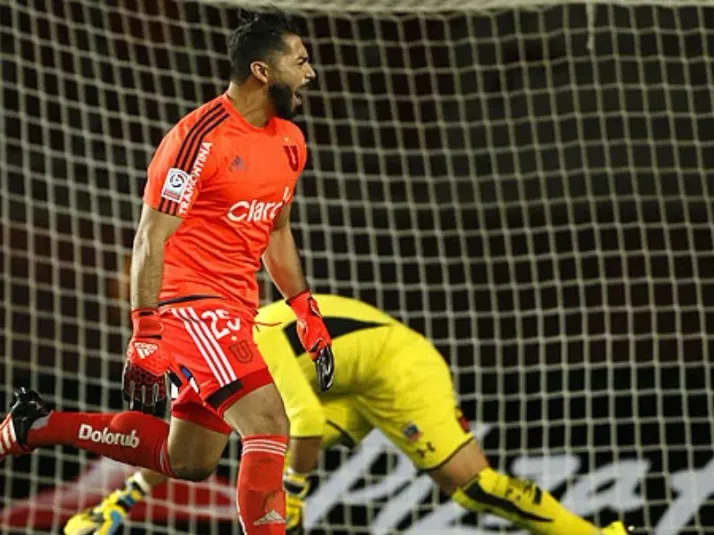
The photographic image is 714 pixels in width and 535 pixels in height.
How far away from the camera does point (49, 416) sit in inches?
151

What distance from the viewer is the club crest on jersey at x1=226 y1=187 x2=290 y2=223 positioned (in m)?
3.65

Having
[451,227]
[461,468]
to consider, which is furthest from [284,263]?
[451,227]

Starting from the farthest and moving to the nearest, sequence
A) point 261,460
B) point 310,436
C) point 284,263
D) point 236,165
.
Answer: point 310,436 < point 284,263 < point 236,165 < point 261,460

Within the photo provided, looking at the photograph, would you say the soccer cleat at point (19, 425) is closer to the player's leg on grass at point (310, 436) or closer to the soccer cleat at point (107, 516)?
the soccer cleat at point (107, 516)

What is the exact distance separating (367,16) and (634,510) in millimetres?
2824

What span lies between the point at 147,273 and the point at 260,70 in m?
0.63

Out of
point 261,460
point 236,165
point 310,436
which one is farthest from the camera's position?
point 310,436

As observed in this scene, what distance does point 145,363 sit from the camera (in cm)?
334

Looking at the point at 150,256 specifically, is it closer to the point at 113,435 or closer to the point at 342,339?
the point at 113,435

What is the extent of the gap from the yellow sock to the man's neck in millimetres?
1643

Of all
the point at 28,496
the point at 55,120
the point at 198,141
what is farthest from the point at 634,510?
the point at 55,120

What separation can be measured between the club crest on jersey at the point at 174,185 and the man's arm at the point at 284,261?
19.6 inches

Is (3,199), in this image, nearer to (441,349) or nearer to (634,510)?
(441,349)

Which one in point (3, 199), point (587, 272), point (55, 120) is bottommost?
point (587, 272)
